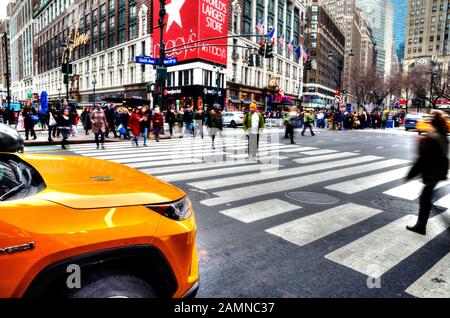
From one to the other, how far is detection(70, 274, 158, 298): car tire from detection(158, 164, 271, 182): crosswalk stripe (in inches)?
219

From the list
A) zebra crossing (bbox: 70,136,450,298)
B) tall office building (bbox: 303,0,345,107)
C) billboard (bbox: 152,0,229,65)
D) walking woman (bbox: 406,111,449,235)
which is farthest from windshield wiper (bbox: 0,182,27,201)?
tall office building (bbox: 303,0,345,107)

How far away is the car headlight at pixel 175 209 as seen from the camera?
2062 millimetres

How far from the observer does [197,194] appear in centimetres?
629

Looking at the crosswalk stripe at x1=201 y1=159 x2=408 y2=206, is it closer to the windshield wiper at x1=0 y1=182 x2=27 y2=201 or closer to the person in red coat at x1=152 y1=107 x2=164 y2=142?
the windshield wiper at x1=0 y1=182 x2=27 y2=201

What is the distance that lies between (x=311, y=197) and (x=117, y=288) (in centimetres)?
516

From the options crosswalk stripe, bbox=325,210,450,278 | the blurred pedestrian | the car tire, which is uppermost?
the blurred pedestrian

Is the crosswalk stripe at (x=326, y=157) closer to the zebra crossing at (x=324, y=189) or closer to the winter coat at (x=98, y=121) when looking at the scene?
the zebra crossing at (x=324, y=189)

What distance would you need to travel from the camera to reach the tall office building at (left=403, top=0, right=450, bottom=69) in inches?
4439

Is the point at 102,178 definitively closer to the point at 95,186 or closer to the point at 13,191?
the point at 95,186

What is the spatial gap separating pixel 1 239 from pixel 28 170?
97 centimetres

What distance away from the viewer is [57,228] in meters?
1.69

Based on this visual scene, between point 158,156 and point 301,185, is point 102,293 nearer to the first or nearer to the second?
point 301,185

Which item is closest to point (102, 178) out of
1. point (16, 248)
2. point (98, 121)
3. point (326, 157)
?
point (16, 248)
